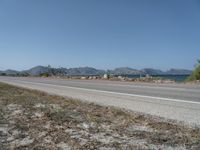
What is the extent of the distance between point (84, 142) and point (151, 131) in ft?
5.39

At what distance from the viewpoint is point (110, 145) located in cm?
538

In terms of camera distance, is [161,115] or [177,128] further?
[161,115]

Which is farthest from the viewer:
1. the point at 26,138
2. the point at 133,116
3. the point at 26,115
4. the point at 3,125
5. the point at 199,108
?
the point at 199,108

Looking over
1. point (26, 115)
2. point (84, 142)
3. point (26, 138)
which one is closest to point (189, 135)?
point (84, 142)

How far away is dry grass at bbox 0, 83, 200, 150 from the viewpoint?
5465 mm

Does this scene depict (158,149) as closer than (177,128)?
Yes

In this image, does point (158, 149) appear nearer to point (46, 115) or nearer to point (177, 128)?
point (177, 128)

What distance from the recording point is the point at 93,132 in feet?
21.0

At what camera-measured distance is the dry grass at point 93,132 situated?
5.46 metres

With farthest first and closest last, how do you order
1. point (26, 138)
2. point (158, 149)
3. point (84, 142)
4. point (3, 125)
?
point (3, 125)
point (26, 138)
point (84, 142)
point (158, 149)

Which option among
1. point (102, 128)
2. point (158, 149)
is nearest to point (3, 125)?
point (102, 128)

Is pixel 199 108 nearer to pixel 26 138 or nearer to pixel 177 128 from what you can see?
pixel 177 128

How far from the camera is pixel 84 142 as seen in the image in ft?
18.5

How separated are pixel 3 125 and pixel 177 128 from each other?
14.3 feet
